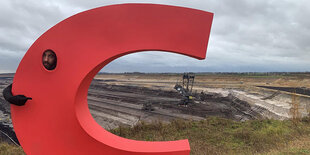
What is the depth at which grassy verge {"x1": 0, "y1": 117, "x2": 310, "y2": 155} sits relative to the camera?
21.7ft

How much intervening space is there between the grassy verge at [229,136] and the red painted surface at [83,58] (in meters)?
4.74

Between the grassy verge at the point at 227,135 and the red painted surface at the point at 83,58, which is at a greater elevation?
the red painted surface at the point at 83,58

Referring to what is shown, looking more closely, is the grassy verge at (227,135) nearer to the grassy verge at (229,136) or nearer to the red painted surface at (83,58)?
the grassy verge at (229,136)

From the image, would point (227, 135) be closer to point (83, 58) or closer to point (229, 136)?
point (229, 136)

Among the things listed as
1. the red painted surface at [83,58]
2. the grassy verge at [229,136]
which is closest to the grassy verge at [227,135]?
the grassy verge at [229,136]

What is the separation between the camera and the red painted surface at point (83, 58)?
2.96 metres

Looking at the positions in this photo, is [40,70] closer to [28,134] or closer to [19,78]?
[19,78]

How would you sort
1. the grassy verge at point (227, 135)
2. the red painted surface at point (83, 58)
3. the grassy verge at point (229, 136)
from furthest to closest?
the grassy verge at point (227, 135) → the grassy verge at point (229, 136) → the red painted surface at point (83, 58)

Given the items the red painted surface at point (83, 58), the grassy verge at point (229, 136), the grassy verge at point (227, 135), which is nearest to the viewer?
the red painted surface at point (83, 58)

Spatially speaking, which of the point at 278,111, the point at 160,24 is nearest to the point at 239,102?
the point at 278,111

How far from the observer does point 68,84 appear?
121 inches

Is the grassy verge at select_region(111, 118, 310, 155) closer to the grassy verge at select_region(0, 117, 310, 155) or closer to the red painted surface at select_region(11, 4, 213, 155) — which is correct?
the grassy verge at select_region(0, 117, 310, 155)

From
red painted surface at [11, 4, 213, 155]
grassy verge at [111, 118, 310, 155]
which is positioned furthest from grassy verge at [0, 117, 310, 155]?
red painted surface at [11, 4, 213, 155]

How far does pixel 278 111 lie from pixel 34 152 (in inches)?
874
